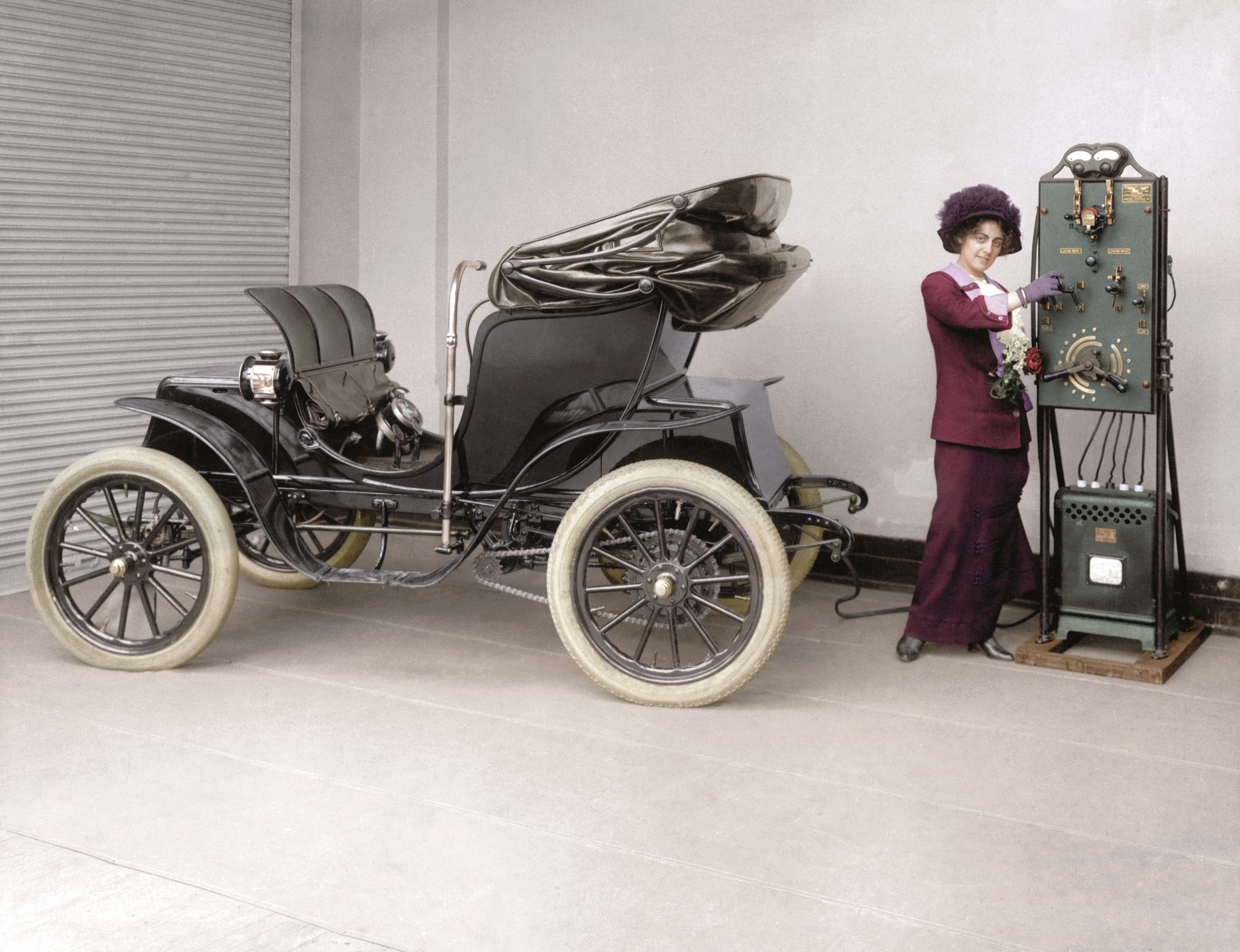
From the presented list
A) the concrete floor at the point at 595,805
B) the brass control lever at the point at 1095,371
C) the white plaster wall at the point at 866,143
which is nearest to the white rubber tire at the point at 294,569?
the concrete floor at the point at 595,805

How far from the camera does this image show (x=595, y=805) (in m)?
3.25

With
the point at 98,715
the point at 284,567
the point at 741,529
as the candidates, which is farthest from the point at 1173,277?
the point at 98,715

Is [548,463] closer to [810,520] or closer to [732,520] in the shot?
[732,520]

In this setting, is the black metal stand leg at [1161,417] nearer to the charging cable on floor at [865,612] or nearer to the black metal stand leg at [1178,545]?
the black metal stand leg at [1178,545]

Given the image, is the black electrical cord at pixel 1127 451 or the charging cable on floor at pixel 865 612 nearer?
the black electrical cord at pixel 1127 451

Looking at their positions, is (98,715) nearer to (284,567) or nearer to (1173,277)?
(284,567)

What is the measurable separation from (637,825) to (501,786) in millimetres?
415

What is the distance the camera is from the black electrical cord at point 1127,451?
472cm

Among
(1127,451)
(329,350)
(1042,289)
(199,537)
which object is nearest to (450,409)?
(329,350)

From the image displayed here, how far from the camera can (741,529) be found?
151 inches

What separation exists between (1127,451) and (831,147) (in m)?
1.69

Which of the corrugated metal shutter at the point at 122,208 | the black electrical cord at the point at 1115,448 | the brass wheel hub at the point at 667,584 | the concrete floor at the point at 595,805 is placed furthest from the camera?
the corrugated metal shutter at the point at 122,208

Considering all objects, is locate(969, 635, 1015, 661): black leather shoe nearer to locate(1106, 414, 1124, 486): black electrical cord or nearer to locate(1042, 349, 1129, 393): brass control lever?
locate(1106, 414, 1124, 486): black electrical cord

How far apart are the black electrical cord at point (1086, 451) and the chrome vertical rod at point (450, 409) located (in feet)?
7.49
